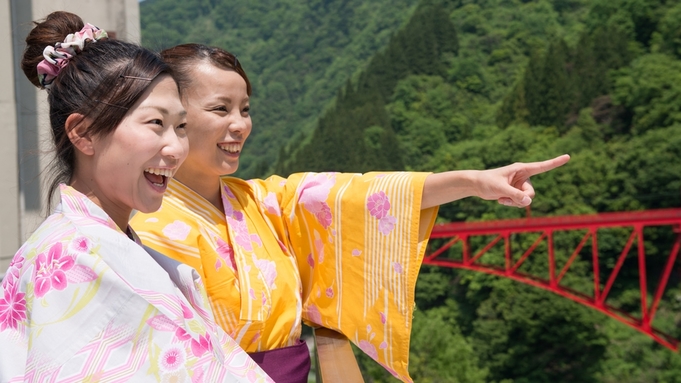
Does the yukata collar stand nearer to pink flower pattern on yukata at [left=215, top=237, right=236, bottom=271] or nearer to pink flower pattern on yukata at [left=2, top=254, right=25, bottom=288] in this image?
pink flower pattern on yukata at [left=2, top=254, right=25, bottom=288]

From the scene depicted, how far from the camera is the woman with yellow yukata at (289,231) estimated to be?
1.32 metres

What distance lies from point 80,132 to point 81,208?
93mm

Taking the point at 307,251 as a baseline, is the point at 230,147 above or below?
above

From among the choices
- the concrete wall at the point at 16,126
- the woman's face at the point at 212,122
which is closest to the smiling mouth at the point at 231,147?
the woman's face at the point at 212,122

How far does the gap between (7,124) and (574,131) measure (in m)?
19.7

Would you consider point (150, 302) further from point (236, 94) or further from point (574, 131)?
point (574, 131)

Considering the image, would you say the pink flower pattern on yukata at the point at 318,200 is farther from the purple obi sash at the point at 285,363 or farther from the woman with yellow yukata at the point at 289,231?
the purple obi sash at the point at 285,363

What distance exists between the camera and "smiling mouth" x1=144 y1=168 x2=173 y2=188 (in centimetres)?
95

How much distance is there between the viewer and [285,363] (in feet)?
4.50

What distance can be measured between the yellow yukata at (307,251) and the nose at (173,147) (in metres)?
0.37

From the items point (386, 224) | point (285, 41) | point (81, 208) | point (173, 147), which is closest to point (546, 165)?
point (386, 224)

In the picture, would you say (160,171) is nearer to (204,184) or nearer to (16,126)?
(204,184)

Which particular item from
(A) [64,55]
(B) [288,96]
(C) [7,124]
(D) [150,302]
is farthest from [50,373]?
(B) [288,96]

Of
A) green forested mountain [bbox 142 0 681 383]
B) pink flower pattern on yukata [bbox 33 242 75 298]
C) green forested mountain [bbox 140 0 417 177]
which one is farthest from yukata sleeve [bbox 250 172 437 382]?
green forested mountain [bbox 140 0 417 177]
